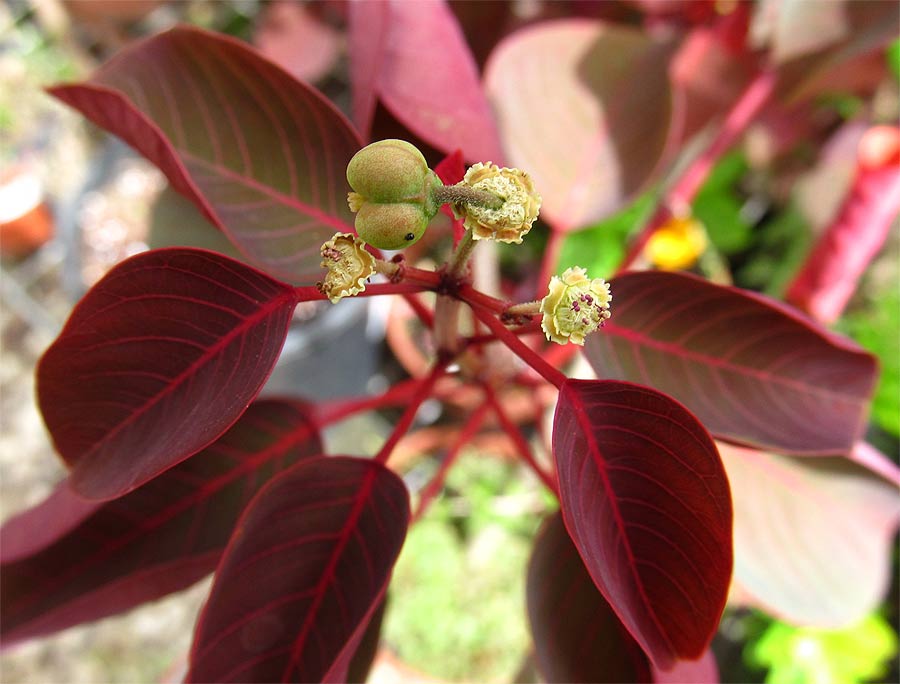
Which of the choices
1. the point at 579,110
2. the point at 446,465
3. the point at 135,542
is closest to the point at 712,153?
the point at 579,110

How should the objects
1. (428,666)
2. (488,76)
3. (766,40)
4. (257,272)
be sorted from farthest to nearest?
1. (428,666)
2. (766,40)
3. (488,76)
4. (257,272)

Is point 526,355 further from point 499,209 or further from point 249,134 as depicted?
point 249,134

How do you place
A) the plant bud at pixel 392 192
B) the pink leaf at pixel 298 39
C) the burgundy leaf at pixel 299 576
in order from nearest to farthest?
the plant bud at pixel 392 192, the burgundy leaf at pixel 299 576, the pink leaf at pixel 298 39

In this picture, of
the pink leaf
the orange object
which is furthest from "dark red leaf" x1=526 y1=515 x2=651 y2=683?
the orange object

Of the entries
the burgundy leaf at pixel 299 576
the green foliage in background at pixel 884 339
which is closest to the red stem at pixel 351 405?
the burgundy leaf at pixel 299 576

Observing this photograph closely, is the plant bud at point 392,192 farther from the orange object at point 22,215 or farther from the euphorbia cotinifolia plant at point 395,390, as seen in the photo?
the orange object at point 22,215

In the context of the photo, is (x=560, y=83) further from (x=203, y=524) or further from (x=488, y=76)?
(x=203, y=524)

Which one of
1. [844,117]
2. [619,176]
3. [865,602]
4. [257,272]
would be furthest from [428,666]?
[844,117]
